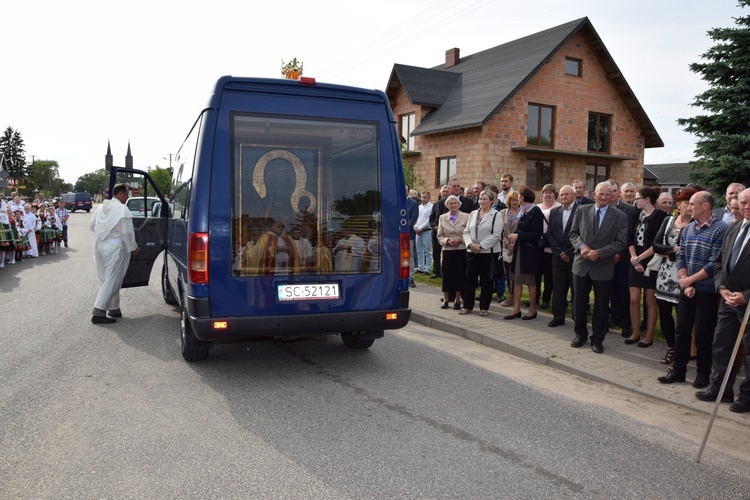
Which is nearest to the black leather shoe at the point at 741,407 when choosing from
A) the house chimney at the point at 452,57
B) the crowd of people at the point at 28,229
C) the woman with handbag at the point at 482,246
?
the woman with handbag at the point at 482,246

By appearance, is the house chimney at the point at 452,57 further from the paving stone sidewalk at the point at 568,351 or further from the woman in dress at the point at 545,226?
the paving stone sidewalk at the point at 568,351

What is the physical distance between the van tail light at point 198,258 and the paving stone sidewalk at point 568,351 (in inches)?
149

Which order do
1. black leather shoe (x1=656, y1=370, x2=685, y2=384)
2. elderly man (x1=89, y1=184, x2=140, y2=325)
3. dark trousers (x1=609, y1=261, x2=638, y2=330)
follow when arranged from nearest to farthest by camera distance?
black leather shoe (x1=656, y1=370, x2=685, y2=384) → dark trousers (x1=609, y1=261, x2=638, y2=330) → elderly man (x1=89, y1=184, x2=140, y2=325)

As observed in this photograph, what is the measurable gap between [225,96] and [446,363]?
3585mm

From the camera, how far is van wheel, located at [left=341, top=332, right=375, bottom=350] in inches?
272

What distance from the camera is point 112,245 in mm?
8672

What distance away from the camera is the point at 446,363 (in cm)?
662

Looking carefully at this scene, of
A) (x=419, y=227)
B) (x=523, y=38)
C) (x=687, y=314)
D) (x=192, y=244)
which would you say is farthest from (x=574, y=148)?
(x=192, y=244)

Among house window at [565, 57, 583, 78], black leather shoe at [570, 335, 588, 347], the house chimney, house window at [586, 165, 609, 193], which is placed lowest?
black leather shoe at [570, 335, 588, 347]

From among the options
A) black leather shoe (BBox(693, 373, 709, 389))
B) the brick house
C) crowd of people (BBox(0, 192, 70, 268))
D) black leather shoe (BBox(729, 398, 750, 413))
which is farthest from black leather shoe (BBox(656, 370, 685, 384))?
the brick house

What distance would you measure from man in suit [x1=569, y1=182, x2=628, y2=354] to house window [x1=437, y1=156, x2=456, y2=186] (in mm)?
23760

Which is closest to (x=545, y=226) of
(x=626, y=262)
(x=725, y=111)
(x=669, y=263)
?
(x=626, y=262)

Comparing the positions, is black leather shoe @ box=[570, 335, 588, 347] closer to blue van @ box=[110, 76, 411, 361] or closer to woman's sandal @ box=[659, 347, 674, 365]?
woman's sandal @ box=[659, 347, 674, 365]

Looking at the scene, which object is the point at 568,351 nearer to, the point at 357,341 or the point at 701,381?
the point at 701,381
